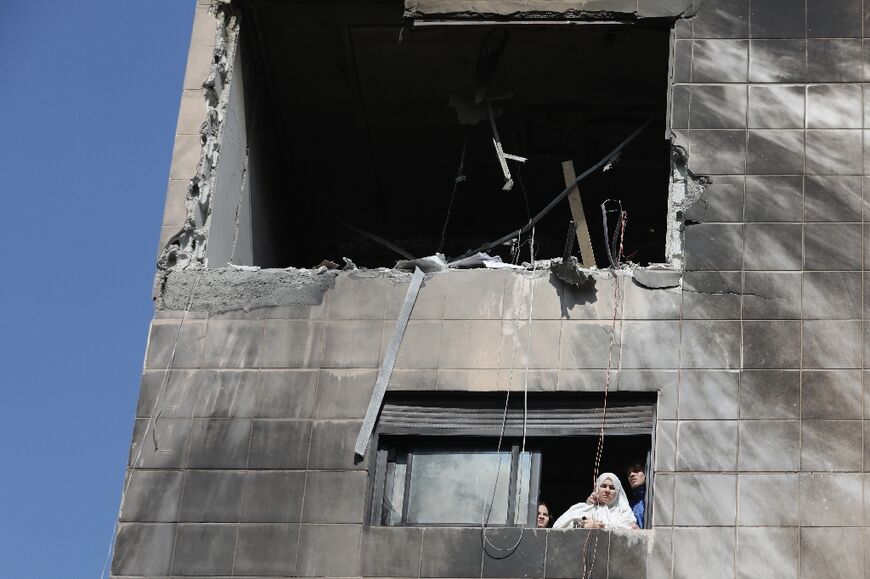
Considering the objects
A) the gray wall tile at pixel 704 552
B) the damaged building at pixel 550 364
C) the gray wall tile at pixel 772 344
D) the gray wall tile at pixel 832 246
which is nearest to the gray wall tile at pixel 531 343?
the damaged building at pixel 550 364

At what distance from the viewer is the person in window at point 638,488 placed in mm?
13281

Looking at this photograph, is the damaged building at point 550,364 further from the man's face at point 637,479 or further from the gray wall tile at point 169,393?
the man's face at point 637,479

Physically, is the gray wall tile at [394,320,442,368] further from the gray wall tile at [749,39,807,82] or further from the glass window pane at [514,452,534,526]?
the gray wall tile at [749,39,807,82]

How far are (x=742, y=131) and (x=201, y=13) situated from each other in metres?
5.31

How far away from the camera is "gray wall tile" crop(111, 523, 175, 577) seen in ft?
42.6

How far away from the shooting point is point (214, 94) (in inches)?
600

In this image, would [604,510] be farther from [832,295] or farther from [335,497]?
[832,295]

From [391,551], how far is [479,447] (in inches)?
51.0

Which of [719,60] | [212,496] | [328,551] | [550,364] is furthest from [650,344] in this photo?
[212,496]

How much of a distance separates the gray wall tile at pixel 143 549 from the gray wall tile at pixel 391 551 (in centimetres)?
159

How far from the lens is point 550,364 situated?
13.5 metres

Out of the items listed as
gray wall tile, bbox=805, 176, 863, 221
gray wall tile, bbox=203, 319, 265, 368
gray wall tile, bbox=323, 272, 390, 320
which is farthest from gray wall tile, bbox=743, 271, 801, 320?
gray wall tile, bbox=203, 319, 265, 368

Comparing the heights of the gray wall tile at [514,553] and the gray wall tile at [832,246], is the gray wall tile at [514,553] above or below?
below

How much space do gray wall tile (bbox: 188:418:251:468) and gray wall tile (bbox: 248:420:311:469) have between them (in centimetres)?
8
